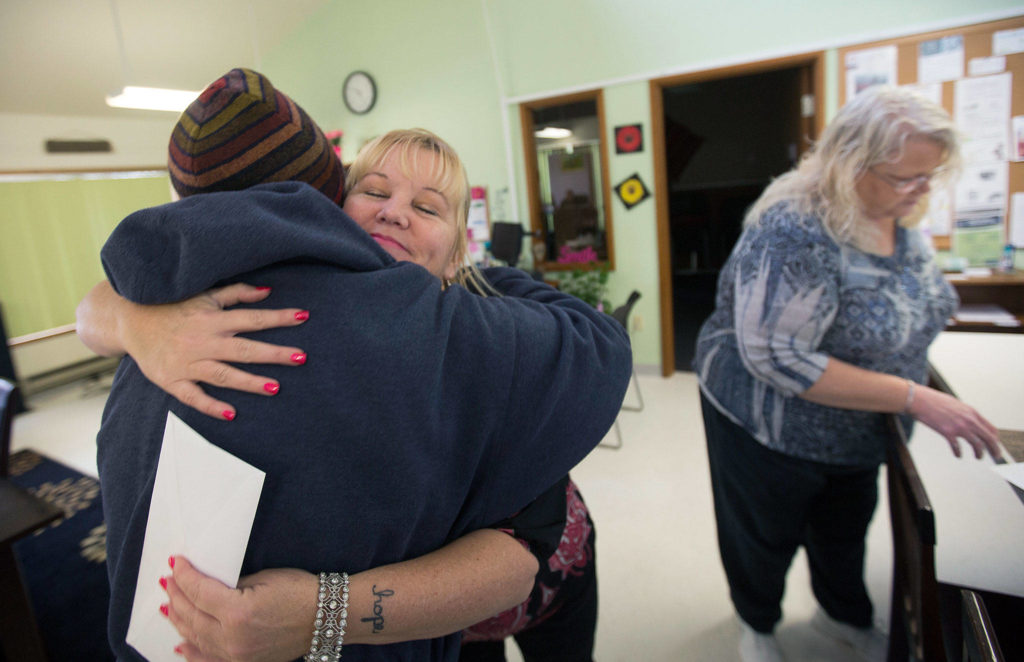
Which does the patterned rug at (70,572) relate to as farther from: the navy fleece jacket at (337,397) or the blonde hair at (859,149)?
the blonde hair at (859,149)

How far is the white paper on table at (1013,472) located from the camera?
875mm

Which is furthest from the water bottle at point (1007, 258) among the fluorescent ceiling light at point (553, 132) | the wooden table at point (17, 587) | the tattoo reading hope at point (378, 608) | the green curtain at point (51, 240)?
the green curtain at point (51, 240)

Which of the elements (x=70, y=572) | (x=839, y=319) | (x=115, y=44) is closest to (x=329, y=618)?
(x=839, y=319)

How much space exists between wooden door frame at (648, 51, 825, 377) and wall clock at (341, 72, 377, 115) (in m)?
2.73

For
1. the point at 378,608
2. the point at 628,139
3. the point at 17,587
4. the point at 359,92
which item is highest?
the point at 359,92

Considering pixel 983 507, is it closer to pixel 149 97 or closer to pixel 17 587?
pixel 17 587

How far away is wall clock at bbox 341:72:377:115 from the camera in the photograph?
5.24m

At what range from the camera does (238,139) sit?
0.58 meters

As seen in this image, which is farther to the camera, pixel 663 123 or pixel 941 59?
pixel 663 123

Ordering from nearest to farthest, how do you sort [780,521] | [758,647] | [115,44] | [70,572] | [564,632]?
1. [564,632]
2. [780,521]
3. [758,647]
4. [70,572]
5. [115,44]

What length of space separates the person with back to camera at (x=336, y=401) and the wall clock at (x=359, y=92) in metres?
5.16

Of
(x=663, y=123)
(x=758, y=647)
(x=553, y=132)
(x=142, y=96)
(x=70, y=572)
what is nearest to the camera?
(x=758, y=647)

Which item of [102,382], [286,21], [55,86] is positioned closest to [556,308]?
[286,21]

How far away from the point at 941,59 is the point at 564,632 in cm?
402
